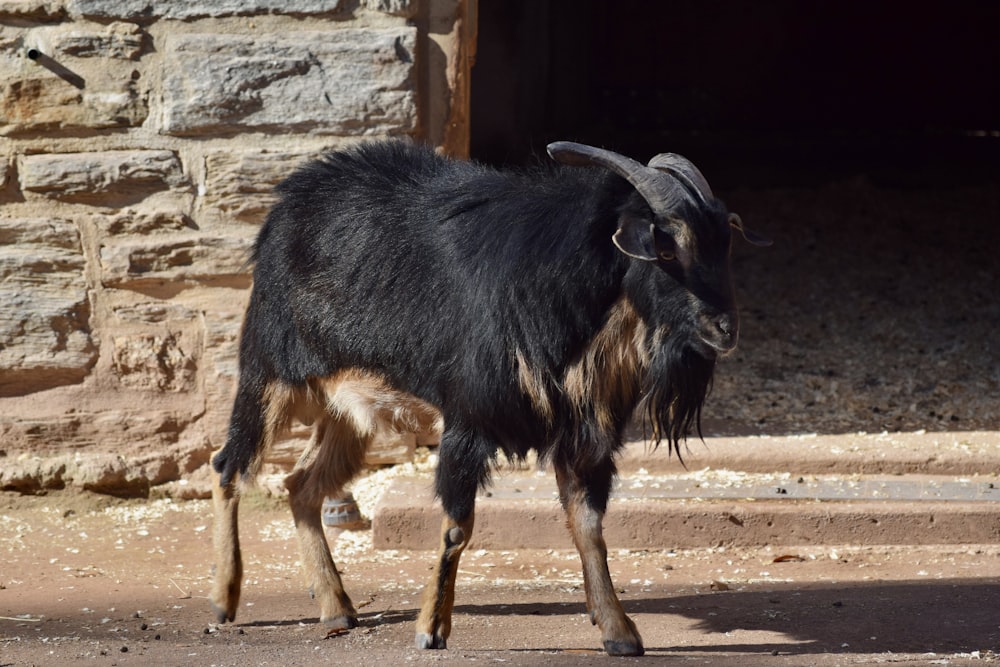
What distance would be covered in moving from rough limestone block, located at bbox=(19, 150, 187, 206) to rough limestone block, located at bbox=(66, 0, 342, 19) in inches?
23.6

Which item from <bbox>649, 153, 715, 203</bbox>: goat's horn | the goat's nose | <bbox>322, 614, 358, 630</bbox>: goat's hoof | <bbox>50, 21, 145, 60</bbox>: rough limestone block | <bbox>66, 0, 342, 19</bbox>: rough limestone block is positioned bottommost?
<bbox>322, 614, 358, 630</bbox>: goat's hoof

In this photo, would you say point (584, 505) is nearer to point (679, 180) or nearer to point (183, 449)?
point (679, 180)

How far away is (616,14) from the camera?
1291 cm

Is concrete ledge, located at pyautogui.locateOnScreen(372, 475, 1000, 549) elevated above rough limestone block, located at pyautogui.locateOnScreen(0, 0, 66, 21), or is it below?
below

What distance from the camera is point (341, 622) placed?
4.27 meters

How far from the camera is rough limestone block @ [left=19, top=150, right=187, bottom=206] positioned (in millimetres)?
5367

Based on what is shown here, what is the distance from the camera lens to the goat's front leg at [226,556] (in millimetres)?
4367

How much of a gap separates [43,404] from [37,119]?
1273 millimetres

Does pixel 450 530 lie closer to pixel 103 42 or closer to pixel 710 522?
pixel 710 522

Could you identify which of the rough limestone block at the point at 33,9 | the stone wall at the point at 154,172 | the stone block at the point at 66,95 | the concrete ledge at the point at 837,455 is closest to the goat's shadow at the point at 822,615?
the concrete ledge at the point at 837,455

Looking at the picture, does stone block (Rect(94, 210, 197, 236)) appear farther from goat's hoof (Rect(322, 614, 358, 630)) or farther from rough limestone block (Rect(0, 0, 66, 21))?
goat's hoof (Rect(322, 614, 358, 630))

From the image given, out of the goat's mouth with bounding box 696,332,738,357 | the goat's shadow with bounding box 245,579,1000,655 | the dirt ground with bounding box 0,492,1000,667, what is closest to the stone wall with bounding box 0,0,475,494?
the dirt ground with bounding box 0,492,1000,667

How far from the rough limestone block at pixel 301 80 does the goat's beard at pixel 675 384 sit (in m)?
2.05

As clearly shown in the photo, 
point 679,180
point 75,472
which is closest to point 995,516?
point 679,180
